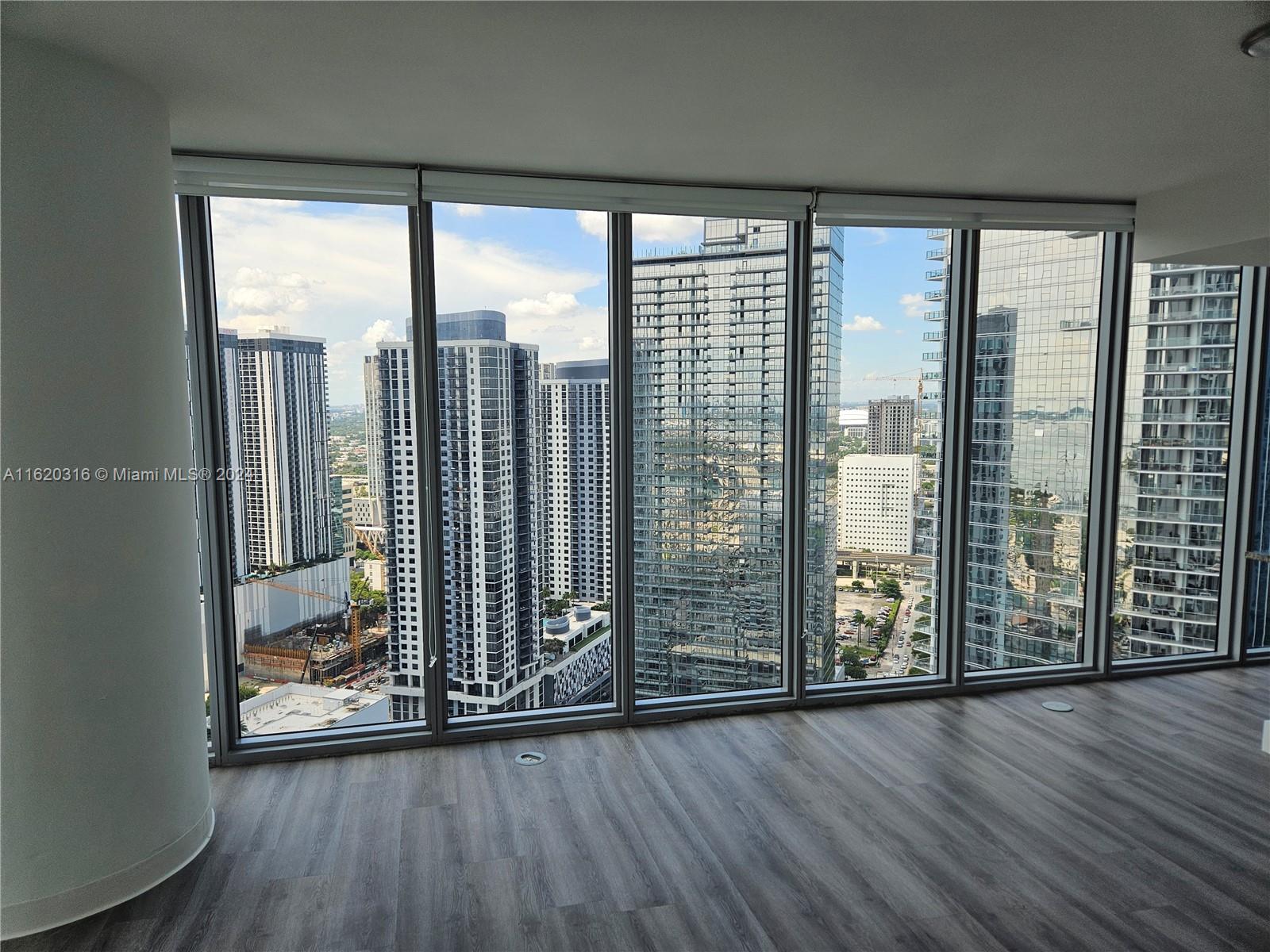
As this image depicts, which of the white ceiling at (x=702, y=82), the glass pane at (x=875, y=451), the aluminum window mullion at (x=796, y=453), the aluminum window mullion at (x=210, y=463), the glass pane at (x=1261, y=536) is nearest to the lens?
the white ceiling at (x=702, y=82)

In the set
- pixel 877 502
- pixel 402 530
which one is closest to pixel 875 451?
pixel 877 502

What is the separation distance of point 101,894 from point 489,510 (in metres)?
1.98

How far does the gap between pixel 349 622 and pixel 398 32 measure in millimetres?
2507

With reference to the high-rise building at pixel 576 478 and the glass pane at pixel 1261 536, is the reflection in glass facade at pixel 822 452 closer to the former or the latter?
the high-rise building at pixel 576 478

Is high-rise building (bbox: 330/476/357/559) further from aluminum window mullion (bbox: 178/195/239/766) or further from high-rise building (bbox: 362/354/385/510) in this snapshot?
aluminum window mullion (bbox: 178/195/239/766)

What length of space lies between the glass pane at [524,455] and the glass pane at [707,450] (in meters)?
0.22

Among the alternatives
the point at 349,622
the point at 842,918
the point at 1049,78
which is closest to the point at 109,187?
the point at 349,622

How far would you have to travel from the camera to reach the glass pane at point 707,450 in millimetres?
3801

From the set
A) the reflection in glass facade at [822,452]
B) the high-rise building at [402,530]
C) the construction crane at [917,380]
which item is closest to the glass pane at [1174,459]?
the construction crane at [917,380]

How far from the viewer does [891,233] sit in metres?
4.02

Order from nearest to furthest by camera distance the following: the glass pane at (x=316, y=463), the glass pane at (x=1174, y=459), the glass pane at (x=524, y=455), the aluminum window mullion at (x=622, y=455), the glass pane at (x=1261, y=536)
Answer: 1. the glass pane at (x=316, y=463)
2. the glass pane at (x=524, y=455)
3. the aluminum window mullion at (x=622, y=455)
4. the glass pane at (x=1174, y=459)
5. the glass pane at (x=1261, y=536)

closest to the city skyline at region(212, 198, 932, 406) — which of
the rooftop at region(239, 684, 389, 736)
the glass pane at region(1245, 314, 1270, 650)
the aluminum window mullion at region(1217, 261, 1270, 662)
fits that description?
the rooftop at region(239, 684, 389, 736)

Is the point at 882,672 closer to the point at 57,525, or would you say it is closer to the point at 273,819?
the point at 273,819

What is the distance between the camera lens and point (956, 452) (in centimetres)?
421
